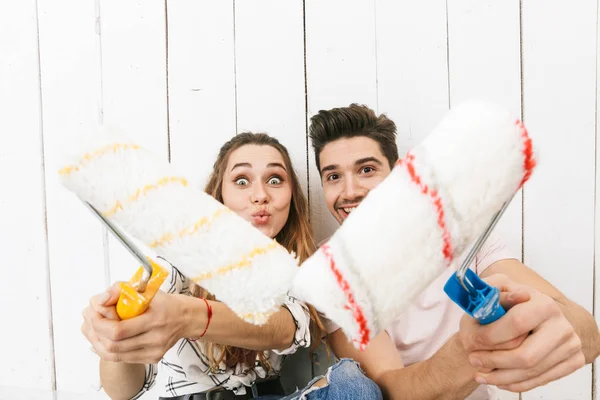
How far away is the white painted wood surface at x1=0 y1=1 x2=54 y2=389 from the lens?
123cm

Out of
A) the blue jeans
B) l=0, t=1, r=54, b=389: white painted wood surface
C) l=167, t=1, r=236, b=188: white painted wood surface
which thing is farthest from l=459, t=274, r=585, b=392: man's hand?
l=0, t=1, r=54, b=389: white painted wood surface

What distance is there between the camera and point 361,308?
46 centimetres

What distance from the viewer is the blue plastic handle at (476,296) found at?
1.62ft

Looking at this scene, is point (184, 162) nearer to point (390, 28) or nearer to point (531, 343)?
point (390, 28)

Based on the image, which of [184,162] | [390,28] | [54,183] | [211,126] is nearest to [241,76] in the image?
[211,126]

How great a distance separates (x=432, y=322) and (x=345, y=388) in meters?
0.29

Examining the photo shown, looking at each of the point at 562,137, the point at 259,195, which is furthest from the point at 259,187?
the point at 562,137

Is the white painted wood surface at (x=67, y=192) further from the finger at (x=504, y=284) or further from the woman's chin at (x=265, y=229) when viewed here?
the finger at (x=504, y=284)

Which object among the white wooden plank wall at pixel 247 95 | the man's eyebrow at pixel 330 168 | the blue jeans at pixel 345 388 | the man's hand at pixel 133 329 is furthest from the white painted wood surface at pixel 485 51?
the man's hand at pixel 133 329

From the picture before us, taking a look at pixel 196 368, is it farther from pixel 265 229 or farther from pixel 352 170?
pixel 352 170

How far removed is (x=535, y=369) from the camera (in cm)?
57

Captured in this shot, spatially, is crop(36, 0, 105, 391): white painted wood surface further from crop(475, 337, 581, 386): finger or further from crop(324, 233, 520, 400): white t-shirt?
crop(475, 337, 581, 386): finger

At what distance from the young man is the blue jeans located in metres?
0.06

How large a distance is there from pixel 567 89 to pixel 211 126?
0.78 m
